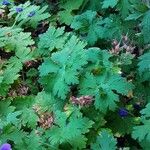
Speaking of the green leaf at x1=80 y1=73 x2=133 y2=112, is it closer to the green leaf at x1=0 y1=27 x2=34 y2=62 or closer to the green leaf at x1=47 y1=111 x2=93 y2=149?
the green leaf at x1=47 y1=111 x2=93 y2=149

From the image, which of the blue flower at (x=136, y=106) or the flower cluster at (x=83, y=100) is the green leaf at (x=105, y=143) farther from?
the blue flower at (x=136, y=106)

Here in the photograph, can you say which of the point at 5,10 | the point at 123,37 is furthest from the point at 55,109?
the point at 5,10

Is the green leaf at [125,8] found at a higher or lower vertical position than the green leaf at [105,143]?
higher

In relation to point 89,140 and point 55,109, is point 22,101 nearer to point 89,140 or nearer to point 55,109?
point 55,109

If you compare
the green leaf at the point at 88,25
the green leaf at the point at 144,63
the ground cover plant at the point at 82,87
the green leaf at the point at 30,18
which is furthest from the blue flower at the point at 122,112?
the green leaf at the point at 30,18

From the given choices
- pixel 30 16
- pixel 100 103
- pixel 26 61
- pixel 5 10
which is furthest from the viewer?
pixel 5 10

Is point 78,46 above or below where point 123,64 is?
above

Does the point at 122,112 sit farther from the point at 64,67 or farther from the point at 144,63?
the point at 64,67

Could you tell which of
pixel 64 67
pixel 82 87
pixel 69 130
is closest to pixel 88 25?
pixel 64 67
